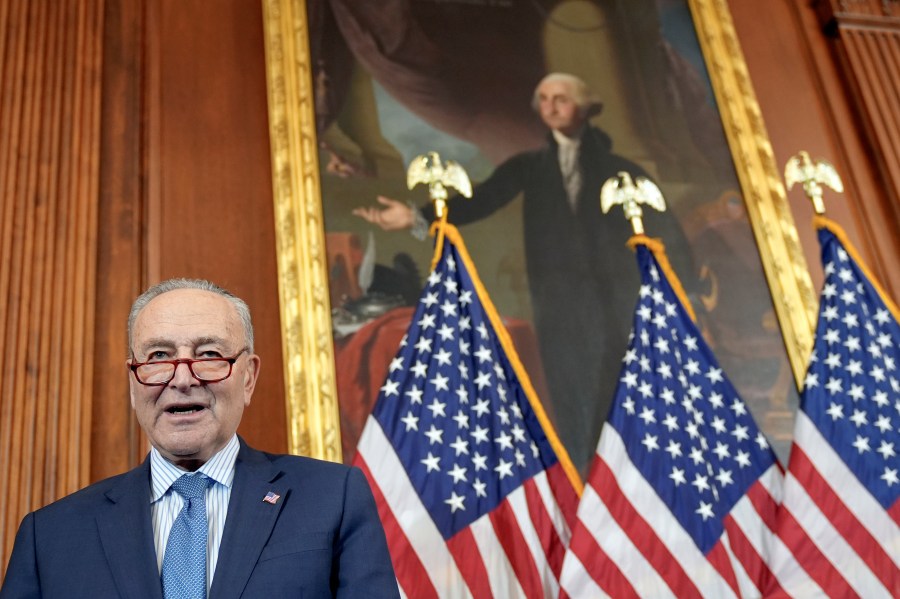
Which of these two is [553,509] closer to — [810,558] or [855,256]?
[810,558]

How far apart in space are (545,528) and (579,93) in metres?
2.54

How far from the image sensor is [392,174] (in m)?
4.65

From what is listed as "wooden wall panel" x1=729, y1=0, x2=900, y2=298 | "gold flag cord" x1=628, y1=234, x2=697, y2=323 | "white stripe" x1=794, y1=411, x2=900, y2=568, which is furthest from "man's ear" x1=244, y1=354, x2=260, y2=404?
"wooden wall panel" x1=729, y1=0, x2=900, y2=298

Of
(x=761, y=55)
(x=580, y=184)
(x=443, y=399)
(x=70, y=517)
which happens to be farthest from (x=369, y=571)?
(x=761, y=55)

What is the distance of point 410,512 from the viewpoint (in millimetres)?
3648

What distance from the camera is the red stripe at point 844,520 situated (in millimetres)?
3758

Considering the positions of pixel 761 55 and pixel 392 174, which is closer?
pixel 392 174

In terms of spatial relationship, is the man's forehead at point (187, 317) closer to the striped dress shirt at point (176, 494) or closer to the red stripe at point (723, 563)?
the striped dress shirt at point (176, 494)

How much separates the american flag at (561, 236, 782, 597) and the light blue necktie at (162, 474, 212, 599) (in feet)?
6.75

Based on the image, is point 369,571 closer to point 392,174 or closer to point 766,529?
point 766,529

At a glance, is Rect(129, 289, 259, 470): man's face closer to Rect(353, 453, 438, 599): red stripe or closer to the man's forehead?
the man's forehead

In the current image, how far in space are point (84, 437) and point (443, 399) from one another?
59.0 inches

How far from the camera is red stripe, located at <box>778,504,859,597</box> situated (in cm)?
371

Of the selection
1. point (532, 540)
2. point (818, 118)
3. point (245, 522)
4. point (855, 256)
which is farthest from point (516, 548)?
point (818, 118)
